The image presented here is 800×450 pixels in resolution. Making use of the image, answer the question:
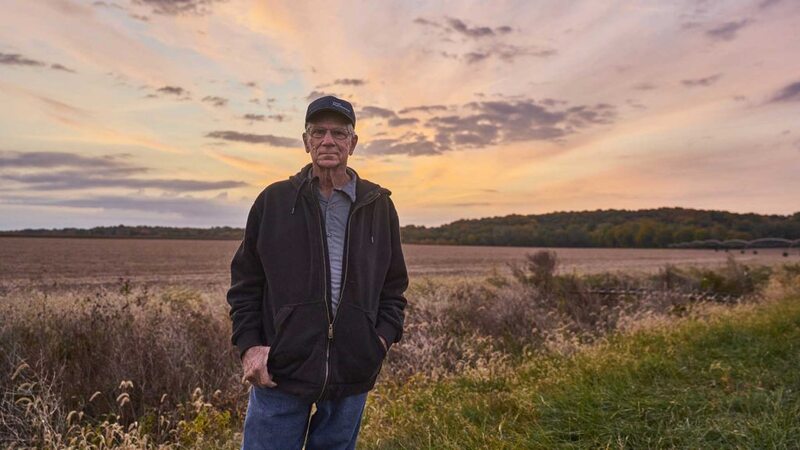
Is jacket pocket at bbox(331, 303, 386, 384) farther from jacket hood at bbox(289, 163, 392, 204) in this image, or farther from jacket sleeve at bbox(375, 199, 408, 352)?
jacket hood at bbox(289, 163, 392, 204)

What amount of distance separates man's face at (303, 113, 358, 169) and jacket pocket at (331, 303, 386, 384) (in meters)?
0.79

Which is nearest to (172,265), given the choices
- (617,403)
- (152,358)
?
(152,358)

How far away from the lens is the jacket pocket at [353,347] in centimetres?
301

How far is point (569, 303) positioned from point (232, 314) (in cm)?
1338

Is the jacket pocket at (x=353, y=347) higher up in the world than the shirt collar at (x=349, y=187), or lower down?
lower down

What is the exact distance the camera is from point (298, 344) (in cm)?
290

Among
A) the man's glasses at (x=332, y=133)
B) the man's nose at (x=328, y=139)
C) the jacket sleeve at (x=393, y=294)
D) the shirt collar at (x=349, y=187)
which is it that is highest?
the man's glasses at (x=332, y=133)

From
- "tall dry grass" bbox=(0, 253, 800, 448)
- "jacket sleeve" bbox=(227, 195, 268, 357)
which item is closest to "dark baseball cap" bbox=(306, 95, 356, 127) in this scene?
"jacket sleeve" bbox=(227, 195, 268, 357)

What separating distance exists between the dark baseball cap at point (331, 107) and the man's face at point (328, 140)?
0.04m

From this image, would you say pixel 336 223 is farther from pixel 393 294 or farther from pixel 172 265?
pixel 172 265

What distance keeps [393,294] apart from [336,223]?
1.97ft

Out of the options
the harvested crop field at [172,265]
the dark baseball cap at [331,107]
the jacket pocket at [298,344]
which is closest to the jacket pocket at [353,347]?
the jacket pocket at [298,344]

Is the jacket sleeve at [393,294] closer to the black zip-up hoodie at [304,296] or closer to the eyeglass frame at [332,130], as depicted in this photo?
the black zip-up hoodie at [304,296]

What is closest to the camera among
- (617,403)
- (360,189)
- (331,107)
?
(331,107)
